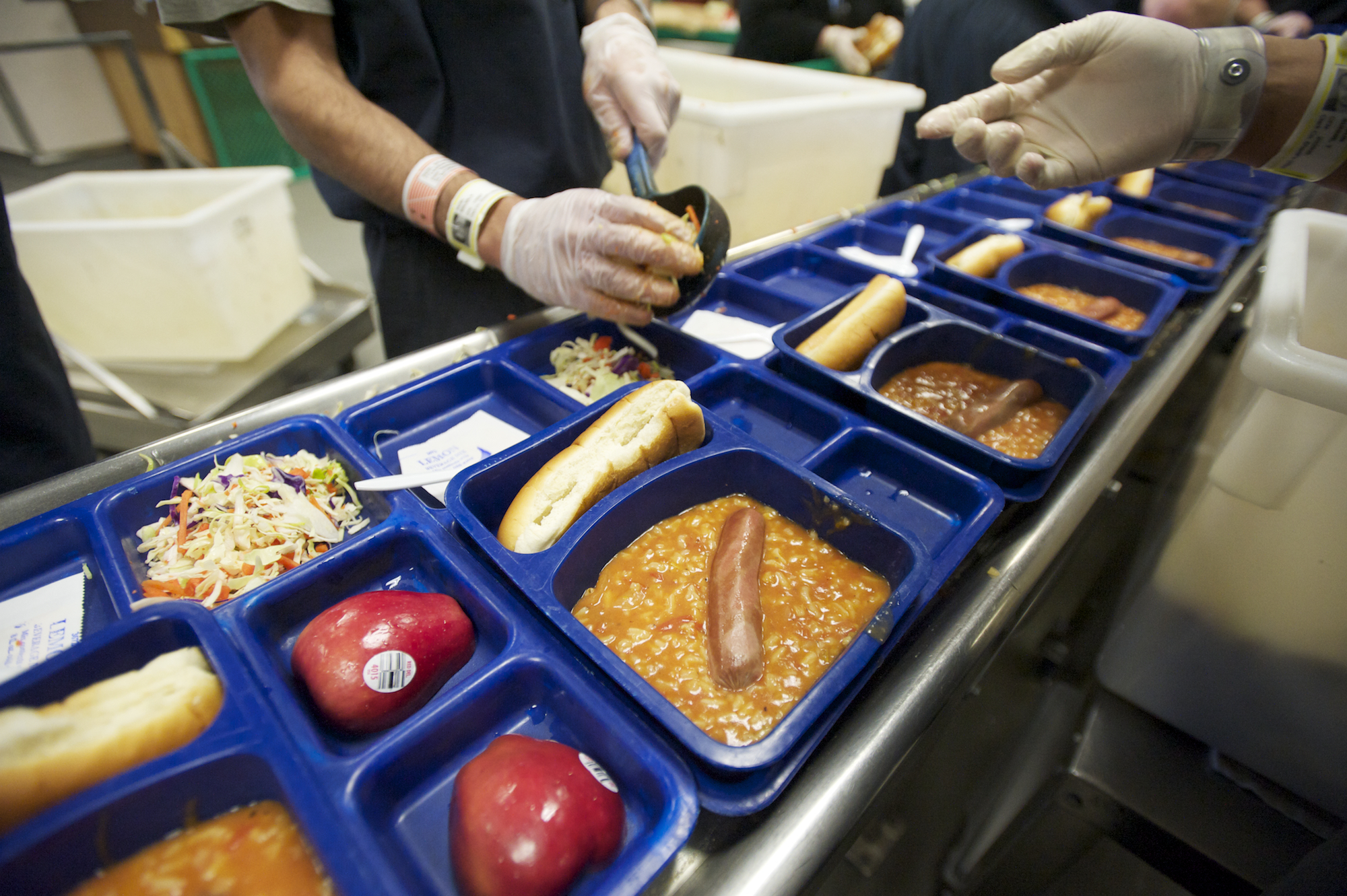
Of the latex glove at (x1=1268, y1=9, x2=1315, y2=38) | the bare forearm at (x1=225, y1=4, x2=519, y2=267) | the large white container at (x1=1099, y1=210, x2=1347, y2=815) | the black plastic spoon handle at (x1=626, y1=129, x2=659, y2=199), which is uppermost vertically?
the latex glove at (x1=1268, y1=9, x2=1315, y2=38)

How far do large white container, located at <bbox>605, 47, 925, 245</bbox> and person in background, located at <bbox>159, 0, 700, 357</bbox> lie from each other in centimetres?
57

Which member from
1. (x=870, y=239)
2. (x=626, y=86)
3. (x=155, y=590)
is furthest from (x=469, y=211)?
(x=870, y=239)

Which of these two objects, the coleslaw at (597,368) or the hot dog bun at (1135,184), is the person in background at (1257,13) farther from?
the coleslaw at (597,368)

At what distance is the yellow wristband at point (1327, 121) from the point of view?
4.49ft

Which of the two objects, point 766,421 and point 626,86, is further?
point 626,86

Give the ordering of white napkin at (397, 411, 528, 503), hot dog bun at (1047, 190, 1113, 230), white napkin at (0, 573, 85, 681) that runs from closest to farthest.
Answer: white napkin at (0, 573, 85, 681), white napkin at (397, 411, 528, 503), hot dog bun at (1047, 190, 1113, 230)

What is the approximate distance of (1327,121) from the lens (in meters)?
1.38

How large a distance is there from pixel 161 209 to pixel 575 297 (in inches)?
136

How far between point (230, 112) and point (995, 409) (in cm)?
964

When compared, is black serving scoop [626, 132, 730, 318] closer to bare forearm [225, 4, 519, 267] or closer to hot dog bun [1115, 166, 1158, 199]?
bare forearm [225, 4, 519, 267]

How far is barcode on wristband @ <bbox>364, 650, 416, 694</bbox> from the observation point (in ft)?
3.29

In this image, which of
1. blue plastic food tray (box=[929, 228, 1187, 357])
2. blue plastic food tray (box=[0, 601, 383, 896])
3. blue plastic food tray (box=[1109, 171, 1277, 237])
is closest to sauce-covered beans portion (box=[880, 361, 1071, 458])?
blue plastic food tray (box=[929, 228, 1187, 357])

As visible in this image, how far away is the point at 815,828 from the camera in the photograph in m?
0.92

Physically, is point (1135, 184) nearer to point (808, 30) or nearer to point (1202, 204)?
point (1202, 204)
